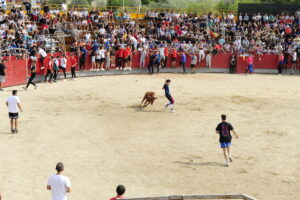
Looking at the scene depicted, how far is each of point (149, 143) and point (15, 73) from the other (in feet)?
45.4

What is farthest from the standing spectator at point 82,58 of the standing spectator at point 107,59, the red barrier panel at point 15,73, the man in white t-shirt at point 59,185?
the man in white t-shirt at point 59,185

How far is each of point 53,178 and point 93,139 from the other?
24.6 feet

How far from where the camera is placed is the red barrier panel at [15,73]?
2738 cm

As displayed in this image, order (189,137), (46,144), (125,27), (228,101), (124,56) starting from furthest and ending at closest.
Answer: (125,27) < (124,56) < (228,101) < (189,137) < (46,144)

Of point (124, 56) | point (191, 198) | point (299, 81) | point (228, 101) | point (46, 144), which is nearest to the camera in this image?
point (191, 198)

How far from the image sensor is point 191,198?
9172mm

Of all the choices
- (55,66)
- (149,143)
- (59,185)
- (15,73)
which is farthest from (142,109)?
(59,185)

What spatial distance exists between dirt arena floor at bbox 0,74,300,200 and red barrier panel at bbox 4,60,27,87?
180cm

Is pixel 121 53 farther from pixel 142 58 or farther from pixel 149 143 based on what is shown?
pixel 149 143

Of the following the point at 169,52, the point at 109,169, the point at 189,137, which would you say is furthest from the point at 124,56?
the point at 109,169

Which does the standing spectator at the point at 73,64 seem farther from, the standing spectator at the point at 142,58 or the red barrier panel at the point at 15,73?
the standing spectator at the point at 142,58

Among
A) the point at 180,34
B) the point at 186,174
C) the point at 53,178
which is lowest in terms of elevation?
the point at 186,174

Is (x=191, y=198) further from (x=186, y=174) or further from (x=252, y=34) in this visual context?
(x=252, y=34)

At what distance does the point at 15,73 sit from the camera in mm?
27938
